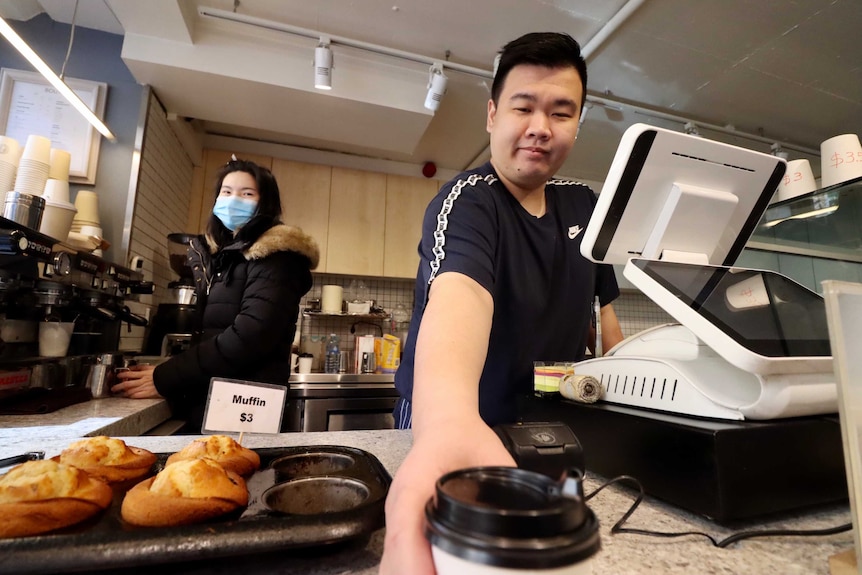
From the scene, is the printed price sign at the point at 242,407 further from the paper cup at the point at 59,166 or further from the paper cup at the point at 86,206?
the paper cup at the point at 86,206

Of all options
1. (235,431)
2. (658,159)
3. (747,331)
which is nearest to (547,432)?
(747,331)

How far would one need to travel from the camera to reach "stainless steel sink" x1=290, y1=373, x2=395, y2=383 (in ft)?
8.16

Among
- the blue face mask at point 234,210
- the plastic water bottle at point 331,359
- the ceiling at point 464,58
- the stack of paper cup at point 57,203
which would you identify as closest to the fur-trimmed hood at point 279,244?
the blue face mask at point 234,210

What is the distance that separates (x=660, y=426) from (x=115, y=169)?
104 inches

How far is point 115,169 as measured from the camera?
84.9 inches

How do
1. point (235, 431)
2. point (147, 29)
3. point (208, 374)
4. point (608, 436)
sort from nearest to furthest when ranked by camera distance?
point (608, 436)
point (235, 431)
point (208, 374)
point (147, 29)

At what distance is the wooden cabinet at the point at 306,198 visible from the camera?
127 inches

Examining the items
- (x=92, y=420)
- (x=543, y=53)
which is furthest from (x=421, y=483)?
(x=92, y=420)

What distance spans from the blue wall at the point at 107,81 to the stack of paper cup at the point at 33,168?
44cm

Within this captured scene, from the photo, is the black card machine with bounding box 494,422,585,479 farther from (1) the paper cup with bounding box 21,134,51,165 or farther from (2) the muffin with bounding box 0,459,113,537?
(1) the paper cup with bounding box 21,134,51,165

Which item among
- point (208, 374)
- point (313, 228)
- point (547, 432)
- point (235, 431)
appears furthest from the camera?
point (313, 228)

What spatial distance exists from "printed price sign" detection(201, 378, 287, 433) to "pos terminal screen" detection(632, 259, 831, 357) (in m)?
0.72

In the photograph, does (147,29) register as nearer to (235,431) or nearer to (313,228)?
(313,228)

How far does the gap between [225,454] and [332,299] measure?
2.79 metres
